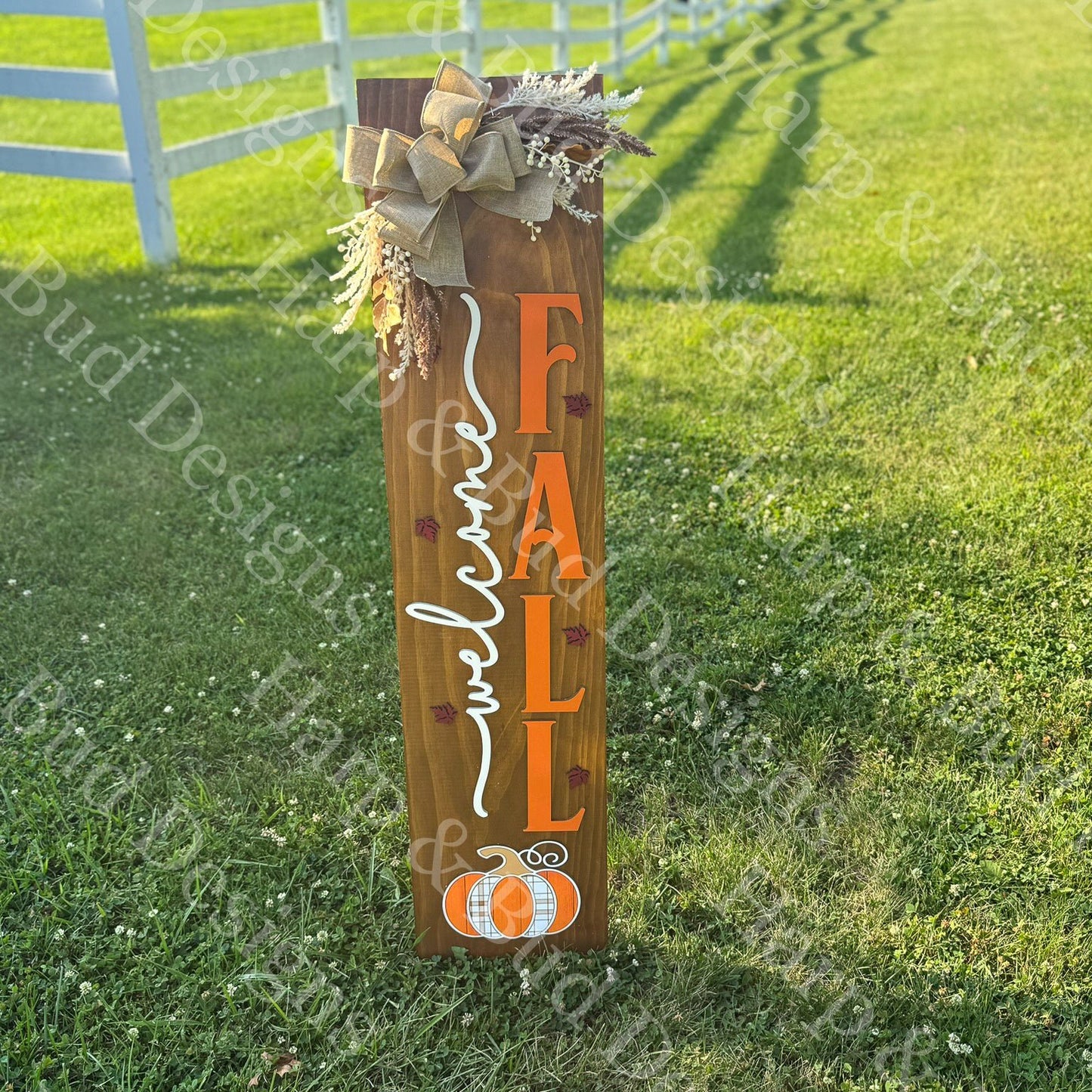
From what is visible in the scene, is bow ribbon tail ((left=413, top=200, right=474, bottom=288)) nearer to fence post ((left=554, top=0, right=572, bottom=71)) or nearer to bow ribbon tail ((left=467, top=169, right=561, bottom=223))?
bow ribbon tail ((left=467, top=169, right=561, bottom=223))

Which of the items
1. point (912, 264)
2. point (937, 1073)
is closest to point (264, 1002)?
point (937, 1073)

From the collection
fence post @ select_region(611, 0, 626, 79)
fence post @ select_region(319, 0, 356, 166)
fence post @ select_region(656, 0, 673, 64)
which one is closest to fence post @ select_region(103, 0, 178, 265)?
fence post @ select_region(319, 0, 356, 166)

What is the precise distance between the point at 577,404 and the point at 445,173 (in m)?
0.47

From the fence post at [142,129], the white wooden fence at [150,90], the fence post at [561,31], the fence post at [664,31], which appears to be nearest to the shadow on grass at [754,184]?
the fence post at [664,31]

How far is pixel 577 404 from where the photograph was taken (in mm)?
1939

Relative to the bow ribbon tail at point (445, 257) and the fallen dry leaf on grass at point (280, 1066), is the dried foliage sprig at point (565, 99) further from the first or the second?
the fallen dry leaf on grass at point (280, 1066)

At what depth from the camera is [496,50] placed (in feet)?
45.8

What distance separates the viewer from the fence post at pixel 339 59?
8344 millimetres

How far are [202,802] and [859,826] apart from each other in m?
1.72

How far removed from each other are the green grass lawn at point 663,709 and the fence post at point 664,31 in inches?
383

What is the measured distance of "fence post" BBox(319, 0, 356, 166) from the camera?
8.34 metres

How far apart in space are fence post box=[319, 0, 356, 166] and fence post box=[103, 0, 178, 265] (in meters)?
2.04

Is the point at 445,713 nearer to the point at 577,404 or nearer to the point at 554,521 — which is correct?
the point at 554,521

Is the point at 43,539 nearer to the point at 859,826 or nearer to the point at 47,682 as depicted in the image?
the point at 47,682
